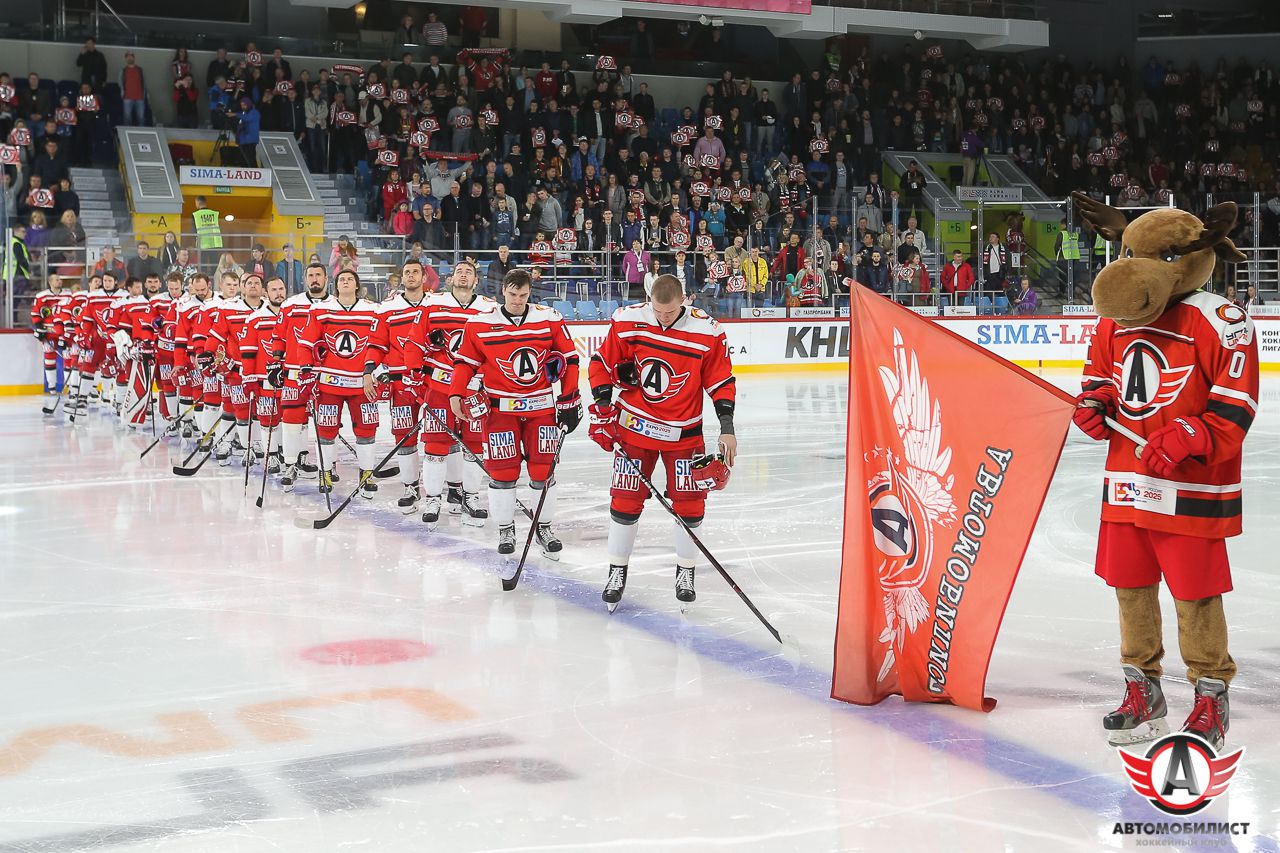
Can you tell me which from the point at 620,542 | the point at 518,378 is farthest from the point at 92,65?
the point at 620,542

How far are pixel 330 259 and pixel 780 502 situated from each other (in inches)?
429

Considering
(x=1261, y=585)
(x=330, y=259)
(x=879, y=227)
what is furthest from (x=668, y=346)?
(x=879, y=227)

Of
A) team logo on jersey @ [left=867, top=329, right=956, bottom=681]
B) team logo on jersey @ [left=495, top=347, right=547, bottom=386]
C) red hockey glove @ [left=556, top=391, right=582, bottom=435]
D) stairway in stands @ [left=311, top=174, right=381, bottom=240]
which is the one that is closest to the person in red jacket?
stairway in stands @ [left=311, top=174, right=381, bottom=240]

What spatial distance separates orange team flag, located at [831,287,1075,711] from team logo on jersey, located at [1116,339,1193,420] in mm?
171

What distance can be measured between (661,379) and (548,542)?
190cm

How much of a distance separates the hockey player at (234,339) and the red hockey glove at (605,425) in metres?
5.02

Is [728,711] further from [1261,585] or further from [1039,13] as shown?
[1039,13]

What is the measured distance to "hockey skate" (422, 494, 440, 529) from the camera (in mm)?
8484

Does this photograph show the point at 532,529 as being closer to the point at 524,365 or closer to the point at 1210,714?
the point at 524,365

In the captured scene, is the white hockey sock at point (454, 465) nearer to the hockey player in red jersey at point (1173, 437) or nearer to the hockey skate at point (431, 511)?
the hockey skate at point (431, 511)

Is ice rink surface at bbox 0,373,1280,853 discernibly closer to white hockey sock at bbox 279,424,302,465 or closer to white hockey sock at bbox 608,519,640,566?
white hockey sock at bbox 608,519,640,566

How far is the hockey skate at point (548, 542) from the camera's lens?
7.55m

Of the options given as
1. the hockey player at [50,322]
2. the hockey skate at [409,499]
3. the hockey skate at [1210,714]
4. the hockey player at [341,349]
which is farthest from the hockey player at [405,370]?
the hockey player at [50,322]

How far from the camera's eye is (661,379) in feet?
19.9
